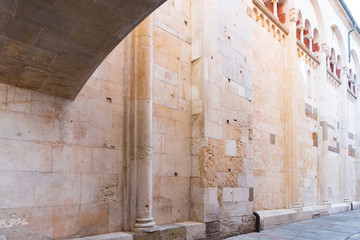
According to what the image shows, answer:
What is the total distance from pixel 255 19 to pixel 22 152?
5788mm

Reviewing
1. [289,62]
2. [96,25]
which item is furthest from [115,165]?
[289,62]

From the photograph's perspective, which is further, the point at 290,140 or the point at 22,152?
the point at 290,140

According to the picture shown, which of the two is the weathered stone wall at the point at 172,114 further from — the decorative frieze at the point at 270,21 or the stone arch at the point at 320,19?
the stone arch at the point at 320,19

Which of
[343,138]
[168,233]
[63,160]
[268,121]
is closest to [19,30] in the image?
[63,160]

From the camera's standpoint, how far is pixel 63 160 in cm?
348

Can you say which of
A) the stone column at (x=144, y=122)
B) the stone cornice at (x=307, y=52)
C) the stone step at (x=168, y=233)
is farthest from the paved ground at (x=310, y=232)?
the stone cornice at (x=307, y=52)

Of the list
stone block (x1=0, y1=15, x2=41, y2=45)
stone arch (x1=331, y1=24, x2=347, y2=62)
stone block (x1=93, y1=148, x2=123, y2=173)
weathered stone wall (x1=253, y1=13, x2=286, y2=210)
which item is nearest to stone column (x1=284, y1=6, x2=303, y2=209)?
weathered stone wall (x1=253, y1=13, x2=286, y2=210)

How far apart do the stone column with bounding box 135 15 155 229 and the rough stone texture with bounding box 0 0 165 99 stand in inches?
44.0

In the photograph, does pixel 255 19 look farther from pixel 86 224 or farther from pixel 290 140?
pixel 86 224

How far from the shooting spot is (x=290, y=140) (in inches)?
311

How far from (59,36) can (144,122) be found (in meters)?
1.80

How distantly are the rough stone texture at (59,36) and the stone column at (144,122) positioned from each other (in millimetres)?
1117

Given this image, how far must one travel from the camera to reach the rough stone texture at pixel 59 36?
234 cm

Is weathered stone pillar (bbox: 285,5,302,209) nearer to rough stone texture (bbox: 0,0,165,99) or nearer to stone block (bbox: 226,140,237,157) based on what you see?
stone block (bbox: 226,140,237,157)
